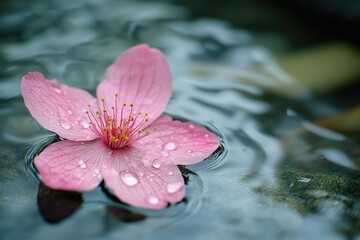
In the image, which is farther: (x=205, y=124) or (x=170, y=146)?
(x=205, y=124)

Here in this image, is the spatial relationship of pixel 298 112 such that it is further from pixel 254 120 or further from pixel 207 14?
pixel 207 14

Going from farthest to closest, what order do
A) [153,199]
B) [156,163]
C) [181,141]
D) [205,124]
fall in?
[205,124] → [181,141] → [156,163] → [153,199]

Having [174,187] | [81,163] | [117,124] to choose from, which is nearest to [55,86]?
[117,124]

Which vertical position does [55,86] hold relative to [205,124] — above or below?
above

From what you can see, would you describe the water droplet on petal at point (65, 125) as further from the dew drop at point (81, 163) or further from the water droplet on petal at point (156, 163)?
the water droplet on petal at point (156, 163)

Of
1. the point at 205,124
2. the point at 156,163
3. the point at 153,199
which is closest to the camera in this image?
the point at 153,199

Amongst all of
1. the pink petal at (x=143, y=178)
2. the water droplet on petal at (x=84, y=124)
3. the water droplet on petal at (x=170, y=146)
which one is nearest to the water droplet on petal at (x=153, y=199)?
the pink petal at (x=143, y=178)

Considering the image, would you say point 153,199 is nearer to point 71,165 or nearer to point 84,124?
point 71,165
